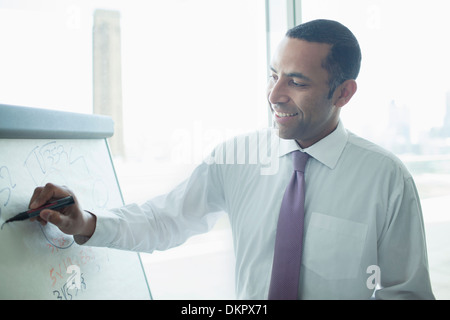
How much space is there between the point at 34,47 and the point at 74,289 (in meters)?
0.89

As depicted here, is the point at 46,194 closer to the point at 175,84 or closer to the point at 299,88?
the point at 299,88

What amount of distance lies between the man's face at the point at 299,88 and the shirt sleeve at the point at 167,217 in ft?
0.92

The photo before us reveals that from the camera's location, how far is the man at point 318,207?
0.87m

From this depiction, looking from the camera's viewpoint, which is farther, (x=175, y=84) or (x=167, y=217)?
(x=175, y=84)

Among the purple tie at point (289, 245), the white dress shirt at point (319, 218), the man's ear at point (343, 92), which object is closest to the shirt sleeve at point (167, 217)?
the white dress shirt at point (319, 218)

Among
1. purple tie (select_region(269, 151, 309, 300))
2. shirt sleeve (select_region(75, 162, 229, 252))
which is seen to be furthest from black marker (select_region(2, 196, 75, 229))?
purple tie (select_region(269, 151, 309, 300))

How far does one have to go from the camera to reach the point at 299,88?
3.01 ft

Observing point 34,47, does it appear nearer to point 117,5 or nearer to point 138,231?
point 117,5

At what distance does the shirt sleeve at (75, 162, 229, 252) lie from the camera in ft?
2.84

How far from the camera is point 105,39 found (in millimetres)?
1482

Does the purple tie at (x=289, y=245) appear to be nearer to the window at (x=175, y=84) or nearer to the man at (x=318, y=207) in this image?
the man at (x=318, y=207)

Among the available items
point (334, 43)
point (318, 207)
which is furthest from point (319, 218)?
point (334, 43)

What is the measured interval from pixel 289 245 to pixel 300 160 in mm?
235
